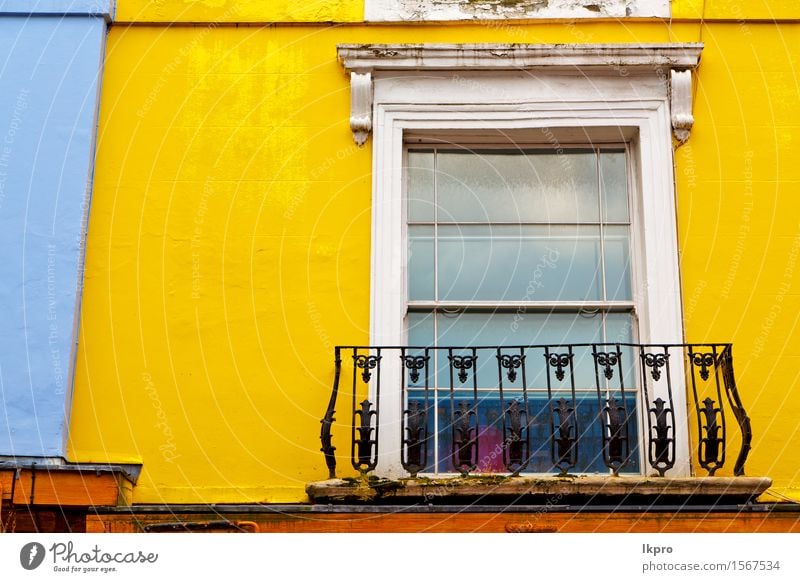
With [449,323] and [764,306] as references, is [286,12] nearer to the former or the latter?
[449,323]

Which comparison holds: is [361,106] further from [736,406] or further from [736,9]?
[736,406]

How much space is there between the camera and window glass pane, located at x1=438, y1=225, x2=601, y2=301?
833 centimetres

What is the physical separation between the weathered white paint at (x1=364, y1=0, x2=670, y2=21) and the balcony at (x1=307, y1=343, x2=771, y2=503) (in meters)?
2.35

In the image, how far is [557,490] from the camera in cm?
700

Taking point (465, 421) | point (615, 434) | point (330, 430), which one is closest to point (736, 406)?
point (615, 434)

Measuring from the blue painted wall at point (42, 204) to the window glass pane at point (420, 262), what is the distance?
215 centimetres

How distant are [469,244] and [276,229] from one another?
1.30 m

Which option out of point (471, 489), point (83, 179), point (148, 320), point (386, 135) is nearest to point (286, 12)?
point (386, 135)

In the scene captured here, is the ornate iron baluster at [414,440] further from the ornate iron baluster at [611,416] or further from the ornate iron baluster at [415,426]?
the ornate iron baluster at [611,416]

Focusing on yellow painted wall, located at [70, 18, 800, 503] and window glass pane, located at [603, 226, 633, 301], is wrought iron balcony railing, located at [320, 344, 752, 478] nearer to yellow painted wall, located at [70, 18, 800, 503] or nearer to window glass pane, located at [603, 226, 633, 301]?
yellow painted wall, located at [70, 18, 800, 503]

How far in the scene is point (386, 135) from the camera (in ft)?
27.7

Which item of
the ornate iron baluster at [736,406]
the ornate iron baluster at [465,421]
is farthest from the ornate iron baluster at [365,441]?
the ornate iron baluster at [736,406]
